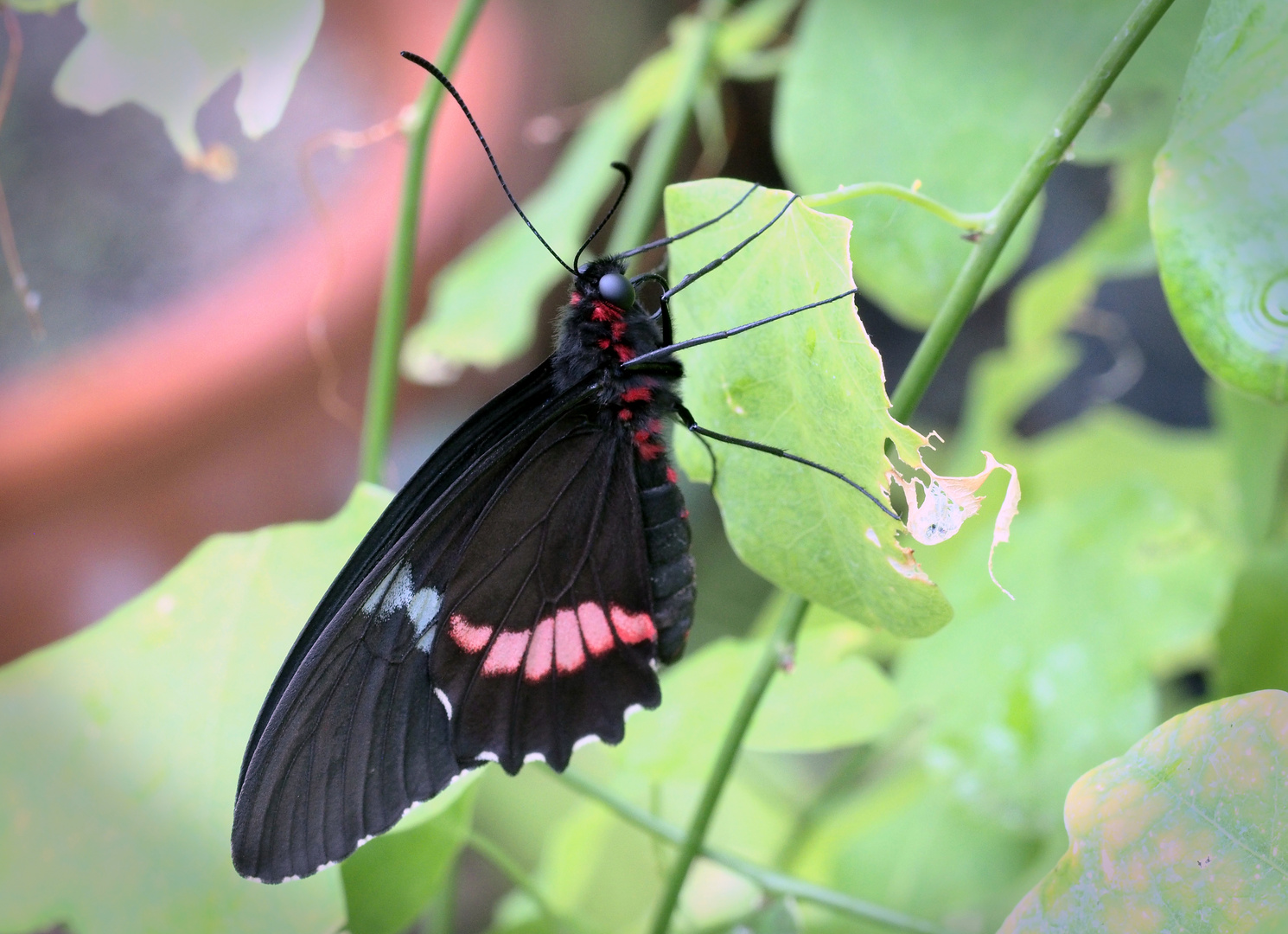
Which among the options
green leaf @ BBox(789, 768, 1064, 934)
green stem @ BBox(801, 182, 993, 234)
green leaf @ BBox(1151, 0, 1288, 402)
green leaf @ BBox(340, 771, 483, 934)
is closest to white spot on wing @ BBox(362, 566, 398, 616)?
green leaf @ BBox(340, 771, 483, 934)

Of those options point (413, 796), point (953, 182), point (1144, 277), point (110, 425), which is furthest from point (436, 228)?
point (1144, 277)

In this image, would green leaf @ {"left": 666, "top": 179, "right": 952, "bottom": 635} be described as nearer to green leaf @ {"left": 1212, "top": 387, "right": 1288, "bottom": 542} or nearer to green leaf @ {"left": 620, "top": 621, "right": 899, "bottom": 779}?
green leaf @ {"left": 620, "top": 621, "right": 899, "bottom": 779}

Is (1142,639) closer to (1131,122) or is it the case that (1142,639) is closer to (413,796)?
(1131,122)

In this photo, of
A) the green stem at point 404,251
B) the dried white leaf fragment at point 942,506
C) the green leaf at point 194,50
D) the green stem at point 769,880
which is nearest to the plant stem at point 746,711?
the green stem at point 769,880

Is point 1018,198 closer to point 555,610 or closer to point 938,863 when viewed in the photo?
point 555,610

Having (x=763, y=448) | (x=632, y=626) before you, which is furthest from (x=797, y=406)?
(x=632, y=626)

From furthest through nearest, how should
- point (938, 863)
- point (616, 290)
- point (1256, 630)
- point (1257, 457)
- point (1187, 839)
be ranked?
point (938, 863)
point (1257, 457)
point (1256, 630)
point (616, 290)
point (1187, 839)

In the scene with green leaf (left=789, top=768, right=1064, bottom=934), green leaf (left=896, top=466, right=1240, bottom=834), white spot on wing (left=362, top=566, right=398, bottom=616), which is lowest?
green leaf (left=789, top=768, right=1064, bottom=934)
